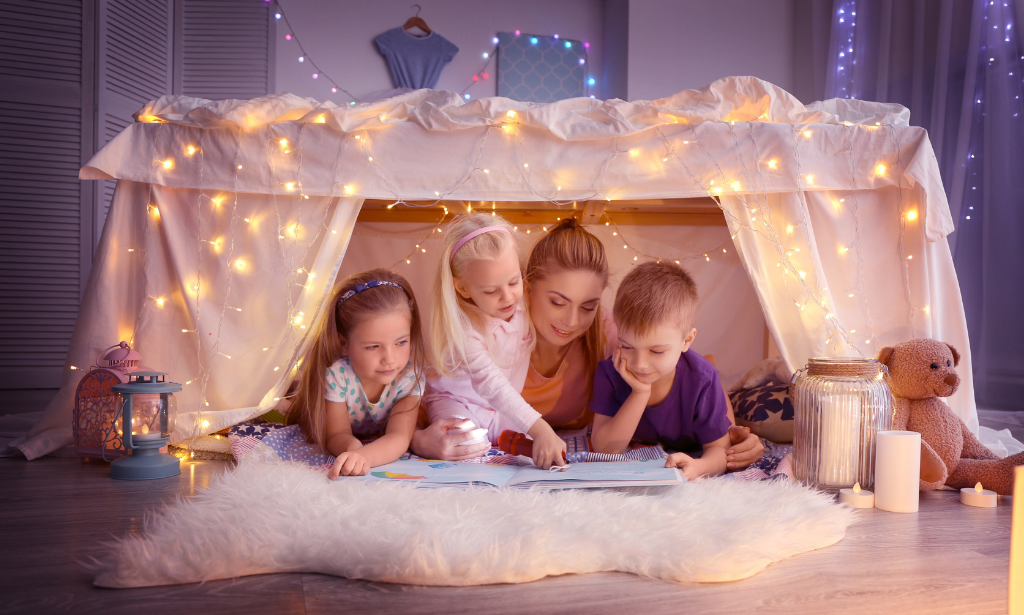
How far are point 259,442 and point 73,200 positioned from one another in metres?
2.33

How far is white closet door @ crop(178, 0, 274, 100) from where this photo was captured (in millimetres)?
3506

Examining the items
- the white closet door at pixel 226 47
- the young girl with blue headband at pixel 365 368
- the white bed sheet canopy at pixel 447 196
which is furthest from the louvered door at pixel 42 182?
the young girl with blue headband at pixel 365 368

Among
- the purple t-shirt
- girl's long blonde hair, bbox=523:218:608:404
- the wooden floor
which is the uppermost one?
girl's long blonde hair, bbox=523:218:608:404

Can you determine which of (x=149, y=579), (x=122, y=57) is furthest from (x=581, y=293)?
(x=122, y=57)

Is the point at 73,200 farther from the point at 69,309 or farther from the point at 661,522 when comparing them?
the point at 661,522

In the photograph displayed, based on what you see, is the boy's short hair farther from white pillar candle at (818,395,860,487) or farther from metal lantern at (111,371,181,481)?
metal lantern at (111,371,181,481)

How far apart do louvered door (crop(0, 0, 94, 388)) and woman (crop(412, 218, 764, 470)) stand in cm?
247

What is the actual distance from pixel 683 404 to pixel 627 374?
17cm

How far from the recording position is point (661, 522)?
0.93m

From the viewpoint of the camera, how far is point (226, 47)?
3.51 metres

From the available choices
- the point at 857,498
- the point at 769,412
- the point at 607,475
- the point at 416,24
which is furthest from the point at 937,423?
the point at 416,24

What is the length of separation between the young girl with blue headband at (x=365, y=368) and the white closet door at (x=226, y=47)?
2500mm

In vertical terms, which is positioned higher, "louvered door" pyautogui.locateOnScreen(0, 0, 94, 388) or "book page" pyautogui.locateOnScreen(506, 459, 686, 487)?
"louvered door" pyautogui.locateOnScreen(0, 0, 94, 388)

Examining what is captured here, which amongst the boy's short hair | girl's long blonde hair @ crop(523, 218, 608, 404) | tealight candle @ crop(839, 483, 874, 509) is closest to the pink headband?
girl's long blonde hair @ crop(523, 218, 608, 404)
